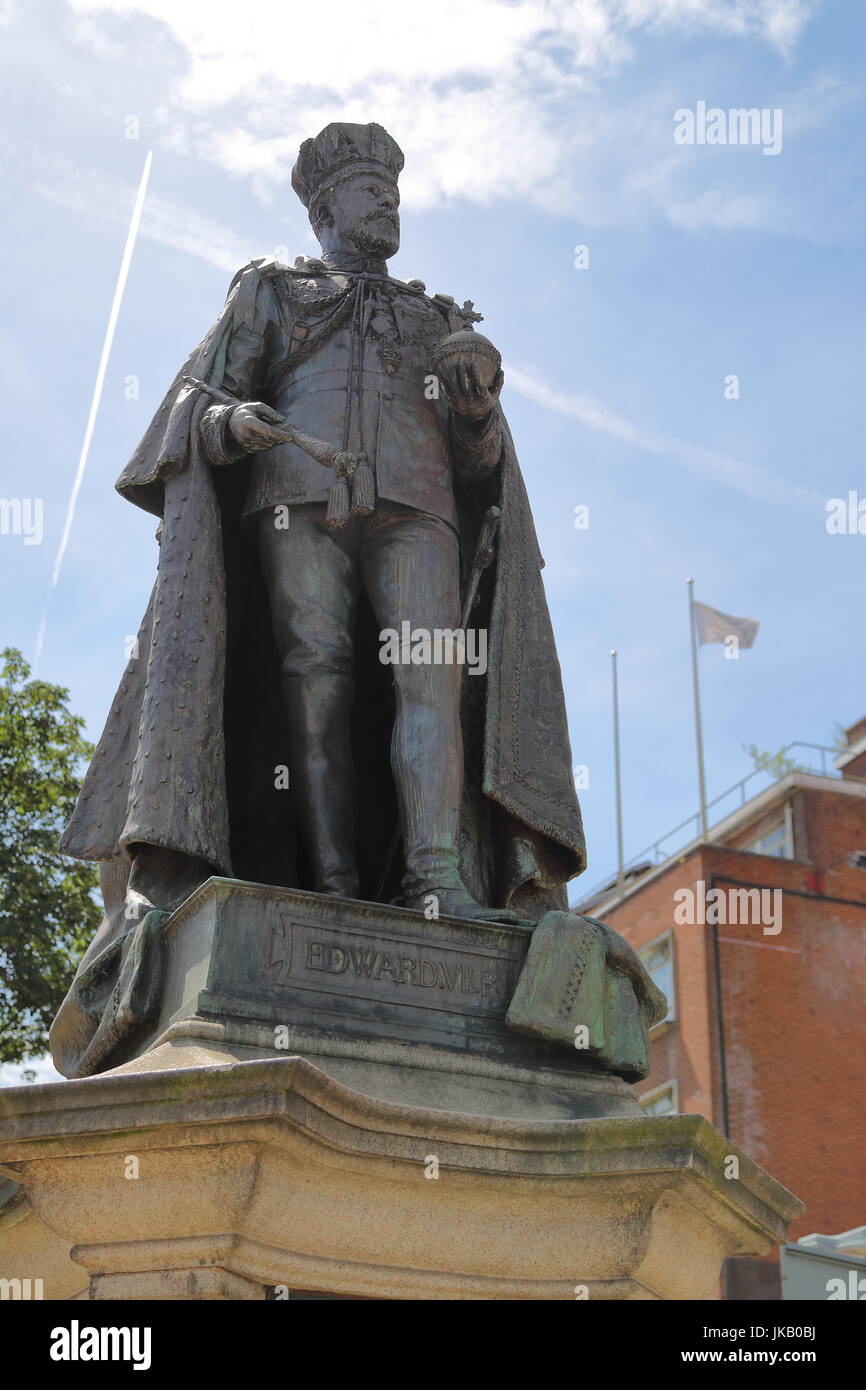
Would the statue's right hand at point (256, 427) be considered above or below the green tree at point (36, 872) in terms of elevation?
below

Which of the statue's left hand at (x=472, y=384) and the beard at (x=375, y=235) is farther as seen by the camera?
the beard at (x=375, y=235)

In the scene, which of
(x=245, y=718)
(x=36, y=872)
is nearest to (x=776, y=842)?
(x=36, y=872)

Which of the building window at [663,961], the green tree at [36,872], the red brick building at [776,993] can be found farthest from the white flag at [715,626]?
the green tree at [36,872]

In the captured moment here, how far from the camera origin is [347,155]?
8.41 meters

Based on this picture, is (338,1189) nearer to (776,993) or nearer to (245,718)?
(245,718)

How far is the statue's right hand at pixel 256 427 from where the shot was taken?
7246mm

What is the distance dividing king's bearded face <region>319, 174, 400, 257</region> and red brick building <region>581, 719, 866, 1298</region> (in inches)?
1018

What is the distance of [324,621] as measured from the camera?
293 inches

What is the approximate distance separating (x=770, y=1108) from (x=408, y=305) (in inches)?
1074

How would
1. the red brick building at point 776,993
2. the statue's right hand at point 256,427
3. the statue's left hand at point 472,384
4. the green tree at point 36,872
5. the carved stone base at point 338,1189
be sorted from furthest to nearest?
1. the red brick building at point 776,993
2. the green tree at point 36,872
3. the statue's left hand at point 472,384
4. the statue's right hand at point 256,427
5. the carved stone base at point 338,1189

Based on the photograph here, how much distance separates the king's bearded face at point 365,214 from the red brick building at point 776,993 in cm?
2586

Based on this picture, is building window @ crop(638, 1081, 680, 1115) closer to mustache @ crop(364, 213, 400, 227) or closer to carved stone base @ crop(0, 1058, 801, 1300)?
mustache @ crop(364, 213, 400, 227)

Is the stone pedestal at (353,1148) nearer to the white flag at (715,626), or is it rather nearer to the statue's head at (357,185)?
the statue's head at (357,185)
